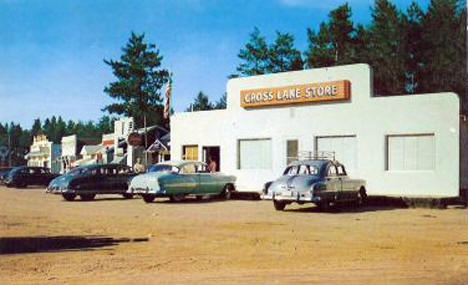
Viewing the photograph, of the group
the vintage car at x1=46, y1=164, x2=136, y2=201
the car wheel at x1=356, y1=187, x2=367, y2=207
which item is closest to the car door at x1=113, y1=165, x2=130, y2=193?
the vintage car at x1=46, y1=164, x2=136, y2=201

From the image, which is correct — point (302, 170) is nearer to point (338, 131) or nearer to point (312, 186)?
point (312, 186)

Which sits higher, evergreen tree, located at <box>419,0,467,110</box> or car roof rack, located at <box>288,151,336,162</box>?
evergreen tree, located at <box>419,0,467,110</box>

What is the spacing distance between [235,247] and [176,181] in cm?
1179

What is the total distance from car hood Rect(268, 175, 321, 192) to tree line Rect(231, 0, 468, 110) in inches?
856

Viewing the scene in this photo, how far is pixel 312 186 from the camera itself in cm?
1883

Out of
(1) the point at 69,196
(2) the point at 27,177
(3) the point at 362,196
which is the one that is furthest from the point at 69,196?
(2) the point at 27,177

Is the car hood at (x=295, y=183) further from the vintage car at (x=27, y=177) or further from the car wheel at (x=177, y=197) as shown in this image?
the vintage car at (x=27, y=177)

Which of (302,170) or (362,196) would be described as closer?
(302,170)

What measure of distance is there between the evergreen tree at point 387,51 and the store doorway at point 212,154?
60.2 feet

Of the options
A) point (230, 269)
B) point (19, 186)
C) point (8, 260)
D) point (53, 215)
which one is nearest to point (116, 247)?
point (8, 260)

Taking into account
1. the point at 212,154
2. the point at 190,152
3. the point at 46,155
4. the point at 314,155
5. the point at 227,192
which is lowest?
the point at 227,192

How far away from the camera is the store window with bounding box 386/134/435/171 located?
22578 mm

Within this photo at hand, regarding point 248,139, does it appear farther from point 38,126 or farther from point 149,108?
point 38,126

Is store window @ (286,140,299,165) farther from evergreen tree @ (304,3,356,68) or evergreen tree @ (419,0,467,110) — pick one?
evergreen tree @ (304,3,356,68)
